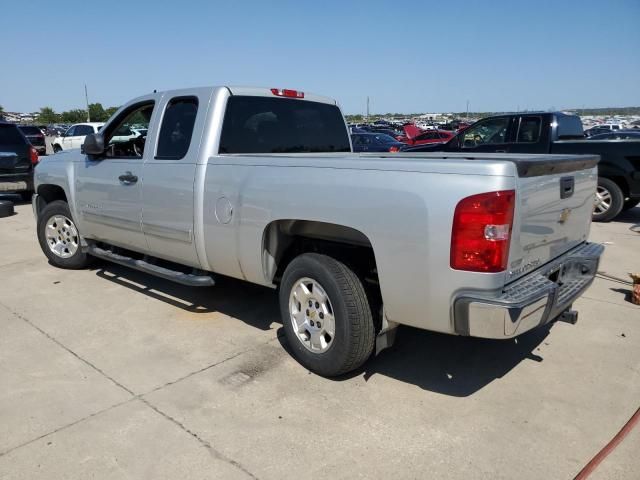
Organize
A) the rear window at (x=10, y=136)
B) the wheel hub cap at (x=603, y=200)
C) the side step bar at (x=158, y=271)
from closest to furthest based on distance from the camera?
the side step bar at (x=158, y=271) → the wheel hub cap at (x=603, y=200) → the rear window at (x=10, y=136)

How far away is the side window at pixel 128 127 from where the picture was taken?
16.2ft

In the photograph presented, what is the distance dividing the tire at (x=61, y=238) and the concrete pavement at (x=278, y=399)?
3.53 feet

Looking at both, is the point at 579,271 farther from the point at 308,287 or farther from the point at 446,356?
the point at 308,287

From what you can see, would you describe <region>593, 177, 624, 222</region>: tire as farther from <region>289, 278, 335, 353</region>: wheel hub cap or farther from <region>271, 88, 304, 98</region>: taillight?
<region>289, 278, 335, 353</region>: wheel hub cap

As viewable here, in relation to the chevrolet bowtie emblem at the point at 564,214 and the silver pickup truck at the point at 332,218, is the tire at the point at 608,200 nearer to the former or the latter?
the silver pickup truck at the point at 332,218

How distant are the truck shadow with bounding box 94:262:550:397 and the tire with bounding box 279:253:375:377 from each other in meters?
0.25

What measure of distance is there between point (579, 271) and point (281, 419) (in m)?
2.26

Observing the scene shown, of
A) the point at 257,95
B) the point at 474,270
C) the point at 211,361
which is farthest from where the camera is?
the point at 257,95

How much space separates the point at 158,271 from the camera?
15.0ft

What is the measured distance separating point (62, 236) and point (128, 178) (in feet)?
6.41

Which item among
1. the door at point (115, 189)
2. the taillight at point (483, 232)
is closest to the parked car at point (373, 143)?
the door at point (115, 189)

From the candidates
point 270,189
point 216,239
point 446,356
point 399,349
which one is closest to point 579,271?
point 446,356

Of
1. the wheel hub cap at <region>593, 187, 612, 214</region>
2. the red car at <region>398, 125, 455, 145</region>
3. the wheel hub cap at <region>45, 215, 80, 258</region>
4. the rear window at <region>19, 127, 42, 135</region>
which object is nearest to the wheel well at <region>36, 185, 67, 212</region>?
the wheel hub cap at <region>45, 215, 80, 258</region>

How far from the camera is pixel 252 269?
3.85 metres
